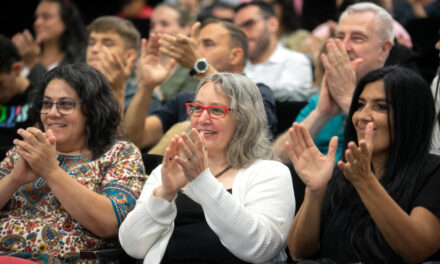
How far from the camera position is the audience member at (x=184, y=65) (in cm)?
353

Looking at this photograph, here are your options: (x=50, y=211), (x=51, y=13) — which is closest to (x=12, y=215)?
(x=50, y=211)

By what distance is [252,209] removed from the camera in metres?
2.34

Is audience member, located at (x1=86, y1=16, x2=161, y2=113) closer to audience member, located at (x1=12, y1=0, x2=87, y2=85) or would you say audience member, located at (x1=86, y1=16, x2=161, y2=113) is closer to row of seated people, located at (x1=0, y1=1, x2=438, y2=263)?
row of seated people, located at (x1=0, y1=1, x2=438, y2=263)

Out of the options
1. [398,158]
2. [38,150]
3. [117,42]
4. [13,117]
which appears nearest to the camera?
[398,158]

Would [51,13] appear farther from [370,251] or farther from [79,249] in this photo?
[370,251]

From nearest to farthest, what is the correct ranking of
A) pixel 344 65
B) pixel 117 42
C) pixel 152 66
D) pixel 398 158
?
pixel 398 158 → pixel 344 65 → pixel 152 66 → pixel 117 42

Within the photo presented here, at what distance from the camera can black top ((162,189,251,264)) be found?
2.34 metres

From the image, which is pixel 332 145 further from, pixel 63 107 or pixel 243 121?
pixel 63 107

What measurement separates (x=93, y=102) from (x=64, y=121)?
16cm

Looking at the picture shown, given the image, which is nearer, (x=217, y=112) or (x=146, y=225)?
(x=146, y=225)

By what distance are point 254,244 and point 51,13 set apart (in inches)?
147

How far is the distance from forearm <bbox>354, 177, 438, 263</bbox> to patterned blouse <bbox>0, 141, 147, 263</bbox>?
102 cm

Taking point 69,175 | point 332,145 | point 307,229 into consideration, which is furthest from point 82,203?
point 332,145

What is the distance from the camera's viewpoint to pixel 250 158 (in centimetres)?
253
